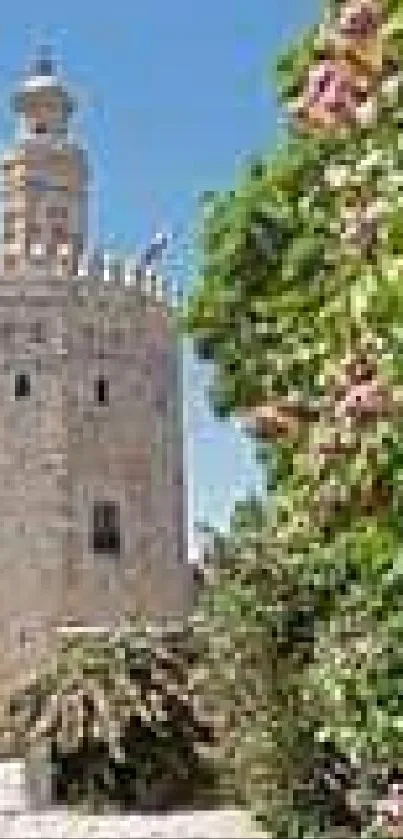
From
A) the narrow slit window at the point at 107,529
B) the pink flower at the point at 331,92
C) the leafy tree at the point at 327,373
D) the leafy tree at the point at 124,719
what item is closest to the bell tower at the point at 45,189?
the narrow slit window at the point at 107,529

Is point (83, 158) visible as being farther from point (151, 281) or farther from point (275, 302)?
point (275, 302)

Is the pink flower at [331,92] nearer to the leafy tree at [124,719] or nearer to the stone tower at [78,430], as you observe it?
the leafy tree at [124,719]

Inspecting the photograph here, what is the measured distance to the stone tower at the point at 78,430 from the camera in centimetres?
3775

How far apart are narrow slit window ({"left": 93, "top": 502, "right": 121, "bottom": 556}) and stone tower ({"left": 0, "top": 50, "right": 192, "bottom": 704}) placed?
20 millimetres

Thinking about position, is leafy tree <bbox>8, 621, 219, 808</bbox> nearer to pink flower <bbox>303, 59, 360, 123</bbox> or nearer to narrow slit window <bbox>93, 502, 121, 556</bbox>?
narrow slit window <bbox>93, 502, 121, 556</bbox>

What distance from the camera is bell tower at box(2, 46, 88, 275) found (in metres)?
40.0

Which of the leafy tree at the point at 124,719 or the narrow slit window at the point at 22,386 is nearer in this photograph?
the leafy tree at the point at 124,719

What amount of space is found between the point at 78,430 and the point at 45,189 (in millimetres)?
5300

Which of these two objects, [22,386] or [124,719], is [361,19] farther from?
[22,386]

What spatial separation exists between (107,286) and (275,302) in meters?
25.8

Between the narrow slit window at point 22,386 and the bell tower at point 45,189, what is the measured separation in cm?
262

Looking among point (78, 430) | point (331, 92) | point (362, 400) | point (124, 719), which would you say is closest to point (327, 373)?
point (362, 400)

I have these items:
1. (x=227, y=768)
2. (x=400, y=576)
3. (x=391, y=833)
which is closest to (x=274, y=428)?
(x=400, y=576)

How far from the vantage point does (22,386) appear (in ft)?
126
